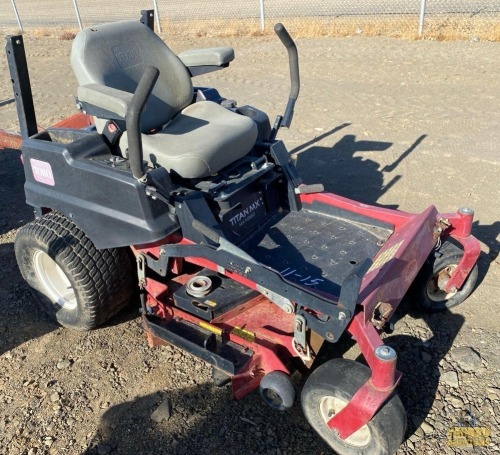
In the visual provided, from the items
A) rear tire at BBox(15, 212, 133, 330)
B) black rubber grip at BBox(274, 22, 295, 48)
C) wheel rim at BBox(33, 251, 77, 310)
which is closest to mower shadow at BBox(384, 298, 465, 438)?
rear tire at BBox(15, 212, 133, 330)

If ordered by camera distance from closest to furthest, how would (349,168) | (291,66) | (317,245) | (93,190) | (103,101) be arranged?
(103,101) → (93,190) → (317,245) → (291,66) → (349,168)

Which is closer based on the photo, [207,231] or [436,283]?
[207,231]

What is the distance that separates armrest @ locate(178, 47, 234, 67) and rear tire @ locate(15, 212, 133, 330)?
1.35m

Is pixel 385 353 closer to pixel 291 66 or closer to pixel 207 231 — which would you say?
pixel 207 231

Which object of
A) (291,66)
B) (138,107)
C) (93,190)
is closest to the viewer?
(138,107)

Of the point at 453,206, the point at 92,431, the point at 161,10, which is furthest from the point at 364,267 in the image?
the point at 161,10

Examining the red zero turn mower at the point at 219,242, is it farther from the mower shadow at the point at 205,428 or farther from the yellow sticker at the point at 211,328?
the mower shadow at the point at 205,428

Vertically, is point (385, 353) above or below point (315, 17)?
above

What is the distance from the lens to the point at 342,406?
7.61ft

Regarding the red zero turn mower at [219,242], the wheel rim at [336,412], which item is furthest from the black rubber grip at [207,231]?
the wheel rim at [336,412]

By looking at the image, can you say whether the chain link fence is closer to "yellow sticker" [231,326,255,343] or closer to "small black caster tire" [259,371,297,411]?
"yellow sticker" [231,326,255,343]

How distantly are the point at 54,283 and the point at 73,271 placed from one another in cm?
49

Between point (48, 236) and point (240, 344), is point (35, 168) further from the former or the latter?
point (240, 344)

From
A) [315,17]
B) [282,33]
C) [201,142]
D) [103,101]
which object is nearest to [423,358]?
[201,142]
